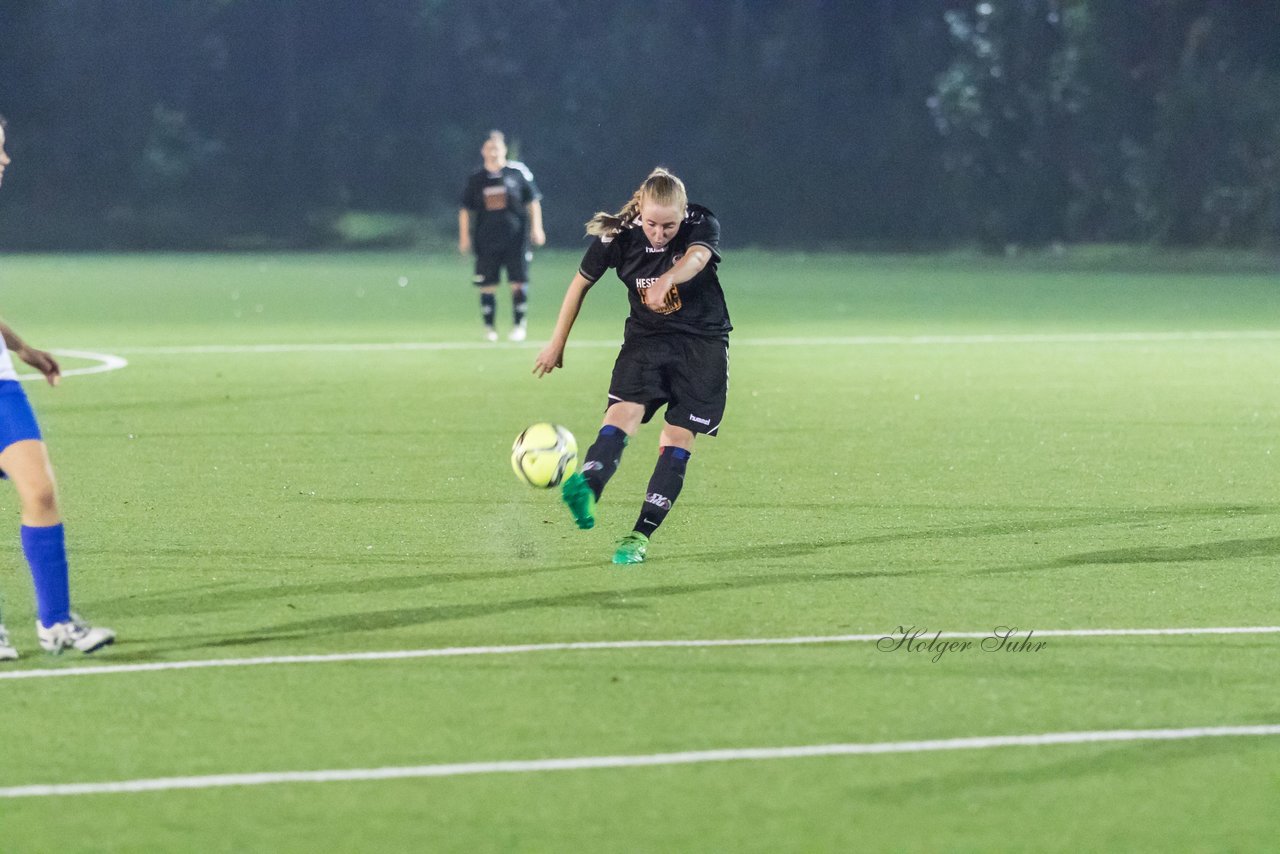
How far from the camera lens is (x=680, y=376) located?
359 inches

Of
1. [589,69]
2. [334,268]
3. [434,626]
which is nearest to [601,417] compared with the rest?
[434,626]

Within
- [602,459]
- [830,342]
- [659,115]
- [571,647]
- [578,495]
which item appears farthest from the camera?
[659,115]

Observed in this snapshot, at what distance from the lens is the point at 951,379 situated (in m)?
18.0

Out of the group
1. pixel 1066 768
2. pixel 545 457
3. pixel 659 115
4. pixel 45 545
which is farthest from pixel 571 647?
pixel 659 115

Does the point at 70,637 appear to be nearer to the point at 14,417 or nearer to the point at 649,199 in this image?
the point at 14,417

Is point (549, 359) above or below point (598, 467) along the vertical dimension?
above

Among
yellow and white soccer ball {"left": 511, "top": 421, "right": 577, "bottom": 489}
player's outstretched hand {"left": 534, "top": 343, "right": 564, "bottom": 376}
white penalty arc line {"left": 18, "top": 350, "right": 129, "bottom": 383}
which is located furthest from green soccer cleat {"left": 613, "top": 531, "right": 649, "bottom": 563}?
white penalty arc line {"left": 18, "top": 350, "right": 129, "bottom": 383}

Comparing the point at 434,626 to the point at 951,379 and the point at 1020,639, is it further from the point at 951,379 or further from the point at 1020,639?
the point at 951,379

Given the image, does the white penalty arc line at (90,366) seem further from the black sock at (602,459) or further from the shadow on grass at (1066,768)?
the shadow on grass at (1066,768)

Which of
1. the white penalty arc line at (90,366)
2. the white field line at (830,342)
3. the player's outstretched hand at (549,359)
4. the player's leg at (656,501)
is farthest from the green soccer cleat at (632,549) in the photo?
the white field line at (830,342)

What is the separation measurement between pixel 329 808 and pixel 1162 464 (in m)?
8.08

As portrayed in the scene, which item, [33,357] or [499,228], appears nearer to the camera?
[33,357]

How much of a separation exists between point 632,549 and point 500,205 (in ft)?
48.5

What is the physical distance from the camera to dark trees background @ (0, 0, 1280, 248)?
150 feet
